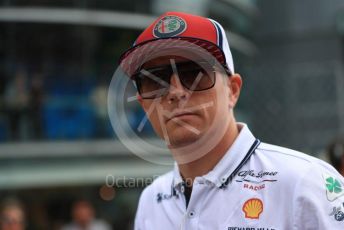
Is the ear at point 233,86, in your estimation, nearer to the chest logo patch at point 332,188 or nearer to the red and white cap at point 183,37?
the red and white cap at point 183,37

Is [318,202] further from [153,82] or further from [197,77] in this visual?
[153,82]

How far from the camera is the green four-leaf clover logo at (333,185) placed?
6.96 ft

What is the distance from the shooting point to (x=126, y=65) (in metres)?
2.59

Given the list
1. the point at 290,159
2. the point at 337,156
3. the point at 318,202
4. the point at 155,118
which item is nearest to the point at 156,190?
the point at 155,118

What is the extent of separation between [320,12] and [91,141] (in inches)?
509

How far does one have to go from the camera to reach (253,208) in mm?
2227

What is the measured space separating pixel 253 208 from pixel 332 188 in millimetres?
288

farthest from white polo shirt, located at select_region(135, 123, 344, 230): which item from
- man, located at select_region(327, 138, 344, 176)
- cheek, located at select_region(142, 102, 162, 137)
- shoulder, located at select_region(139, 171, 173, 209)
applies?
man, located at select_region(327, 138, 344, 176)

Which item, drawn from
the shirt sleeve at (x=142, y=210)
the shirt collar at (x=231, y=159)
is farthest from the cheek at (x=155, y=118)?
the shirt sleeve at (x=142, y=210)

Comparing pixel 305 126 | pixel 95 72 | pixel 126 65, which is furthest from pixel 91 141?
pixel 126 65

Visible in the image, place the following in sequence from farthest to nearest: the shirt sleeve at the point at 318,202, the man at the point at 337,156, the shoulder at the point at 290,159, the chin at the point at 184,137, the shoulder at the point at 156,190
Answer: the man at the point at 337,156, the shoulder at the point at 156,190, the chin at the point at 184,137, the shoulder at the point at 290,159, the shirt sleeve at the point at 318,202

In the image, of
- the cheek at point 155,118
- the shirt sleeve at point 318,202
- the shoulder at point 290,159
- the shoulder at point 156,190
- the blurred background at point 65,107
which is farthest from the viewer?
the blurred background at point 65,107

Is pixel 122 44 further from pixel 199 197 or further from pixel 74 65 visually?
pixel 199 197

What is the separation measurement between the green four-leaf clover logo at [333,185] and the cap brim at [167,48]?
2.03ft
